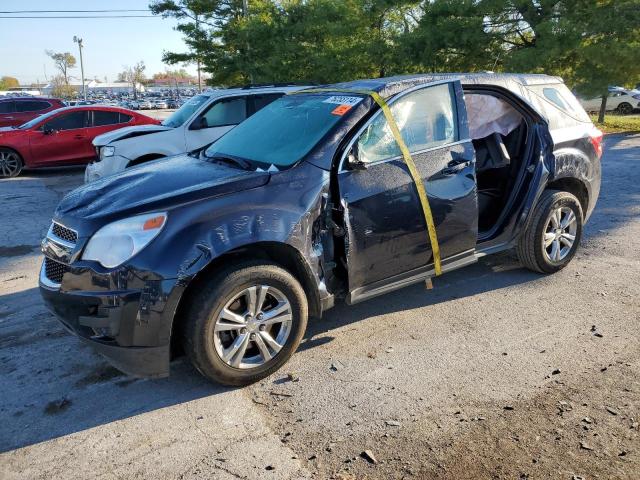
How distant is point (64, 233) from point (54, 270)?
241 mm

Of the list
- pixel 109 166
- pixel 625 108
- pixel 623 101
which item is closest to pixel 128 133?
pixel 109 166

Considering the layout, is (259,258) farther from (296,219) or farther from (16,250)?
(16,250)

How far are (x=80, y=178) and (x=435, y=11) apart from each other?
11205 millimetres

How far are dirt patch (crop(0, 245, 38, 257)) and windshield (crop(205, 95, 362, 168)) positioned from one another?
3.18m

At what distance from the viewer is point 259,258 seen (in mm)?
3346

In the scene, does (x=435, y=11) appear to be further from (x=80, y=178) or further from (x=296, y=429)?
(x=296, y=429)

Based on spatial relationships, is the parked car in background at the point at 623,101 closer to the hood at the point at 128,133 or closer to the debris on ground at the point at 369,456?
the hood at the point at 128,133

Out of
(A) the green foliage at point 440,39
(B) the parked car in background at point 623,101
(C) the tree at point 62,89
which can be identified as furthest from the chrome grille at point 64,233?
(C) the tree at point 62,89

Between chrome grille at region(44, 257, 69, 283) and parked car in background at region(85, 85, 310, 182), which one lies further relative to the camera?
parked car in background at region(85, 85, 310, 182)

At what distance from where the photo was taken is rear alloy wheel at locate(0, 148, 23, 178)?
1183 cm

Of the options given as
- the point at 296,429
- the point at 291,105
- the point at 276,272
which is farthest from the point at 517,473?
the point at 291,105

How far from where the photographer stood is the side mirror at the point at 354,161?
3582 mm

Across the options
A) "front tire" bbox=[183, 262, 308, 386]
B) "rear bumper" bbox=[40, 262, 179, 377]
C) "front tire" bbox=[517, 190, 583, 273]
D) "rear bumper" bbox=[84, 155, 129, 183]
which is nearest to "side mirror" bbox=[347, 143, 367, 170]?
"front tire" bbox=[183, 262, 308, 386]

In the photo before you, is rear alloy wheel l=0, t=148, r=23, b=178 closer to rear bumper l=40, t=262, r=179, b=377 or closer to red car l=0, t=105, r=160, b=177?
red car l=0, t=105, r=160, b=177
